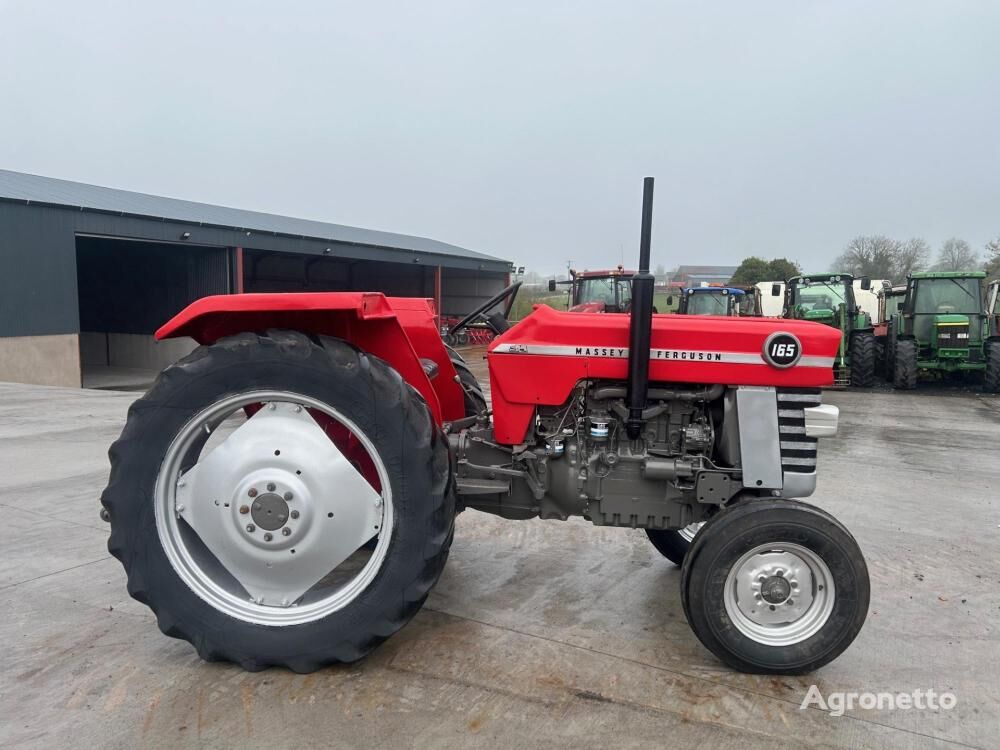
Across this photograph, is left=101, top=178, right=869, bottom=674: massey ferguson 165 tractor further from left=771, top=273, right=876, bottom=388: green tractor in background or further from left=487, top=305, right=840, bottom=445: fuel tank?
Result: left=771, top=273, right=876, bottom=388: green tractor in background

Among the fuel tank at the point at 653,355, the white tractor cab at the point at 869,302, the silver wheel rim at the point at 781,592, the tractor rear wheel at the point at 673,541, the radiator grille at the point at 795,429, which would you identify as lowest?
the tractor rear wheel at the point at 673,541

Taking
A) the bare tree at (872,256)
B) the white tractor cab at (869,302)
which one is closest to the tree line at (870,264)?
the bare tree at (872,256)

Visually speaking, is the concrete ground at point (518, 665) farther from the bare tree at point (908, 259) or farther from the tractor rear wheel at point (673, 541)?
the bare tree at point (908, 259)

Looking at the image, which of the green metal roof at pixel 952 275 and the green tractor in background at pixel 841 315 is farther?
the green metal roof at pixel 952 275

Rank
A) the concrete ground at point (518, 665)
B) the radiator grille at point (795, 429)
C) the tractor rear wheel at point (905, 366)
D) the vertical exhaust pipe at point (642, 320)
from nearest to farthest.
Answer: the concrete ground at point (518, 665) < the vertical exhaust pipe at point (642, 320) < the radiator grille at point (795, 429) < the tractor rear wheel at point (905, 366)

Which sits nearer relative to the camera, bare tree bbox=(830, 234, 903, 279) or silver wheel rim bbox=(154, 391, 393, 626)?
silver wheel rim bbox=(154, 391, 393, 626)

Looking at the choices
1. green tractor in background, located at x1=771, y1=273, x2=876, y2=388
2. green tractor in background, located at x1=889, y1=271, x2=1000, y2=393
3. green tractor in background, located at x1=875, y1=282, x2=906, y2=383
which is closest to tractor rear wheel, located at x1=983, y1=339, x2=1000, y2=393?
green tractor in background, located at x1=889, y1=271, x2=1000, y2=393

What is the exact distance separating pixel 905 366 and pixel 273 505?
1294 centimetres

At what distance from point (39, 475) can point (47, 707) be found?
138 inches

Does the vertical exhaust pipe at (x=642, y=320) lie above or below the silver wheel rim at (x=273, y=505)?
above

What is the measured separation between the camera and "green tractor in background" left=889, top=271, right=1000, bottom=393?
12.6 meters

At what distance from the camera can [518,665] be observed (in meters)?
2.61

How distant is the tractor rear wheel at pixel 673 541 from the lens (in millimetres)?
3516

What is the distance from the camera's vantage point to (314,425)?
2525 millimetres
